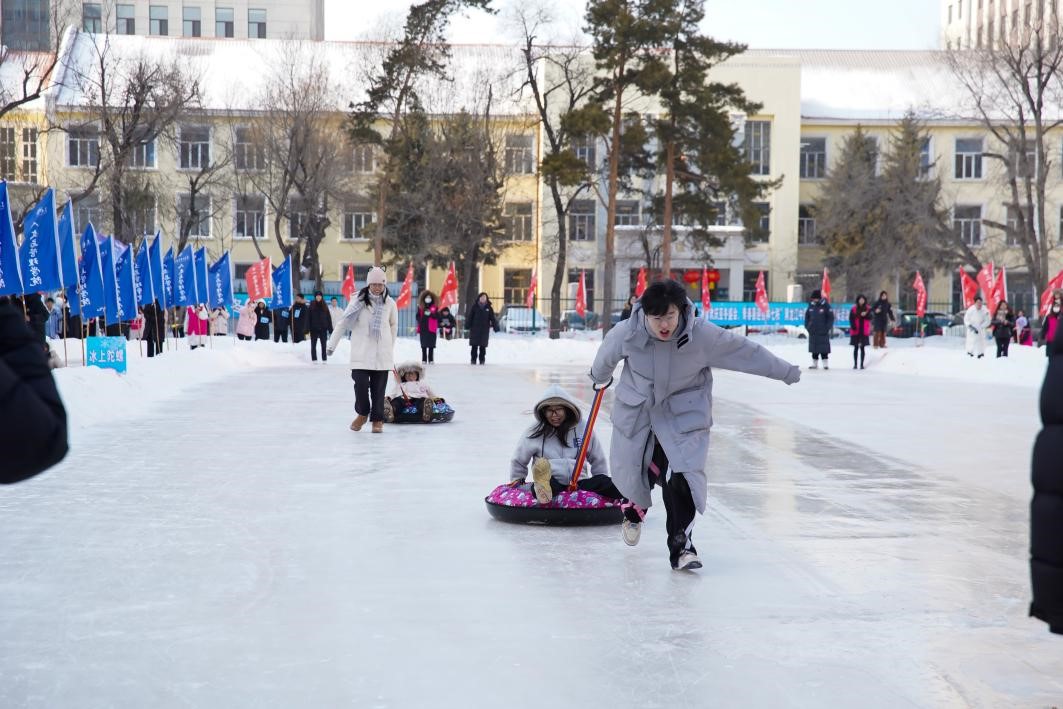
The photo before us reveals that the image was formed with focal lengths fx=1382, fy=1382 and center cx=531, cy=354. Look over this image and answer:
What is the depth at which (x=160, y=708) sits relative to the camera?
4.40 metres

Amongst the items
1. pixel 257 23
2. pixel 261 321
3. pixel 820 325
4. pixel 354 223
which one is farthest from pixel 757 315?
pixel 257 23

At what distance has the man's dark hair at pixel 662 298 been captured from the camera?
6.35m

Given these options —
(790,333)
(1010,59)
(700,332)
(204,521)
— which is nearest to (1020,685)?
(700,332)

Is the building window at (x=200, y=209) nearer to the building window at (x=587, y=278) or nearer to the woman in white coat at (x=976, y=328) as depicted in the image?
the building window at (x=587, y=278)

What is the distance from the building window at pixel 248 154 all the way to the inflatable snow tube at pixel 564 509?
42.9m

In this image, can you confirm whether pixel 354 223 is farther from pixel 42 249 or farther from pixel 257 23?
pixel 42 249

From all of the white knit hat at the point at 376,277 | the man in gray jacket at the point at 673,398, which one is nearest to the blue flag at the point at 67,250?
the white knit hat at the point at 376,277

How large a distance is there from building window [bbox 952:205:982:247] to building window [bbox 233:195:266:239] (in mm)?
30277

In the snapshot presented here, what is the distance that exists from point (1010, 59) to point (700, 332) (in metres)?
35.8

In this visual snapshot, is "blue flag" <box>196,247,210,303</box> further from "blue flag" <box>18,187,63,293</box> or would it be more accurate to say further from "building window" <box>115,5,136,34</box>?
"building window" <box>115,5,136,34</box>

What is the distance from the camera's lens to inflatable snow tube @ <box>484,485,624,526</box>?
8.18 m

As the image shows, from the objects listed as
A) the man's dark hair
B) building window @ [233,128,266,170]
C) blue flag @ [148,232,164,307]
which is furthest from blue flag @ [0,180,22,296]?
building window @ [233,128,266,170]

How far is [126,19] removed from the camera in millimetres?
74438

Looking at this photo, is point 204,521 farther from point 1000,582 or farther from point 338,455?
point 1000,582
